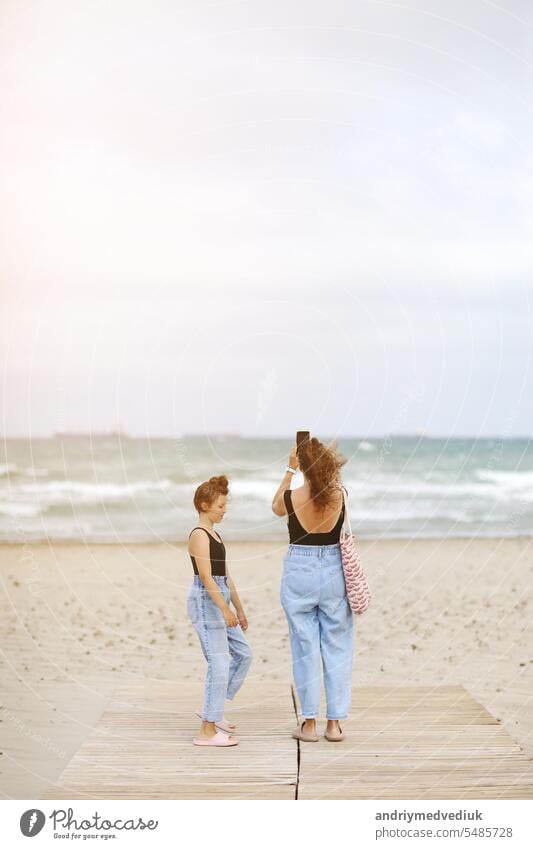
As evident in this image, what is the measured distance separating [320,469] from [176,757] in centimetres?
139

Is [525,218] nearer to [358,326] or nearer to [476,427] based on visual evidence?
[358,326]

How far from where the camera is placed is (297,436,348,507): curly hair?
4.78 m

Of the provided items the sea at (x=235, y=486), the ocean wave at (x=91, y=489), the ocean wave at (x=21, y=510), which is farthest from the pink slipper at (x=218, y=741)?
the ocean wave at (x=91, y=489)

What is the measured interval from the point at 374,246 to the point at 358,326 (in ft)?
9.40

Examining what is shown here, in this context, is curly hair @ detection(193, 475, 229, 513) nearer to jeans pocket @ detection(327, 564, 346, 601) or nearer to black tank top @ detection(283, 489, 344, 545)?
black tank top @ detection(283, 489, 344, 545)

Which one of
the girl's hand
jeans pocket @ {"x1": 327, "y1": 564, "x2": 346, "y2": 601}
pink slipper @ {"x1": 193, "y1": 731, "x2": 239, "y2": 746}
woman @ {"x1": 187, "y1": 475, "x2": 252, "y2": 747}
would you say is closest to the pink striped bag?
jeans pocket @ {"x1": 327, "y1": 564, "x2": 346, "y2": 601}

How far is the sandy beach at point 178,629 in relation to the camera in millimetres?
6566

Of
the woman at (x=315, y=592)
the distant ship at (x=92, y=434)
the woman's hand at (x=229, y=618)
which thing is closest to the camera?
the woman's hand at (x=229, y=618)

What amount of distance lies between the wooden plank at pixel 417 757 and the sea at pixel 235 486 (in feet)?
27.9

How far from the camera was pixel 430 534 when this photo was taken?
1567 centimetres

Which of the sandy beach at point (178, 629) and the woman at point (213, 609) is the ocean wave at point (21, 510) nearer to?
the sandy beach at point (178, 629)

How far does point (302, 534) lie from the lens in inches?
193
